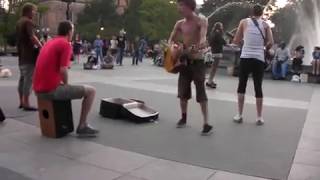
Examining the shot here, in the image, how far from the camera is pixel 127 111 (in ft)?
28.7

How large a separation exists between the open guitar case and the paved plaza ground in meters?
0.15

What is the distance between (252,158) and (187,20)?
2587 mm

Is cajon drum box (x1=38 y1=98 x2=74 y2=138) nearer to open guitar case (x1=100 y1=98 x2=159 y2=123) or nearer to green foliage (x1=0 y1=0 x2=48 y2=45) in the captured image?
open guitar case (x1=100 y1=98 x2=159 y2=123)

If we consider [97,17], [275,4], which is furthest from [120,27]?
[275,4]

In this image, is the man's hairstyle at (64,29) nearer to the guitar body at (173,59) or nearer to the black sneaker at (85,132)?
the black sneaker at (85,132)

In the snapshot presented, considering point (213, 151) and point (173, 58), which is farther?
point (173, 58)

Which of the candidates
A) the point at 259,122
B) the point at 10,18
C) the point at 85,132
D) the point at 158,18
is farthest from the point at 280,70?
the point at 158,18

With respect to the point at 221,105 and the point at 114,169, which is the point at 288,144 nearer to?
the point at 114,169

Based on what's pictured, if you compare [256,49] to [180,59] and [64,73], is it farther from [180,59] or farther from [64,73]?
[64,73]

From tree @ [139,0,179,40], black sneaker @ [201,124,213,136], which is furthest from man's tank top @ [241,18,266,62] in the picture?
tree @ [139,0,179,40]

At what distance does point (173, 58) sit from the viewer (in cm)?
798

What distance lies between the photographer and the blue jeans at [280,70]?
21.1 m

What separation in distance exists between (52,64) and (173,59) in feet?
6.03

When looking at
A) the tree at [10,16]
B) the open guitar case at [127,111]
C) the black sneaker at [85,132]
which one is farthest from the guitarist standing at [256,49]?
the tree at [10,16]
